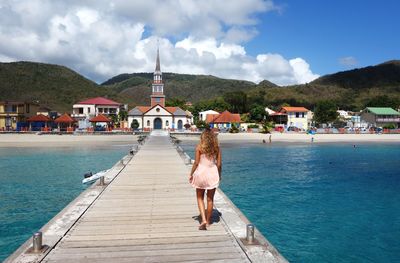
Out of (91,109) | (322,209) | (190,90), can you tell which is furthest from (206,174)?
(190,90)

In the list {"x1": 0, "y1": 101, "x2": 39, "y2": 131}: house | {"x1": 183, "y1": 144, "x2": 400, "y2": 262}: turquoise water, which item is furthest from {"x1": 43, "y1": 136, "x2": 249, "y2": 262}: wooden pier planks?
{"x1": 0, "y1": 101, "x2": 39, "y2": 131}: house

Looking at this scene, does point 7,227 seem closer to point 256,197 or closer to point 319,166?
point 256,197

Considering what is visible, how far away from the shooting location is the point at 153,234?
6.72 meters

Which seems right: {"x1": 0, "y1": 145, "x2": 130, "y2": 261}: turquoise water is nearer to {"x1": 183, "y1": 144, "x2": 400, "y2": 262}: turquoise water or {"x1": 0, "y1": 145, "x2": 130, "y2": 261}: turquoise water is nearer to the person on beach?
the person on beach

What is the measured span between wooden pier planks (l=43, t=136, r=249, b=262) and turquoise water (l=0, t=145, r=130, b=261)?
2973 mm

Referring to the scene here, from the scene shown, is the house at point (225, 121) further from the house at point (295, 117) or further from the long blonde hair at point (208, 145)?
the long blonde hair at point (208, 145)

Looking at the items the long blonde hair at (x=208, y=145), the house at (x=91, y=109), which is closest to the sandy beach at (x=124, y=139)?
the house at (x=91, y=109)

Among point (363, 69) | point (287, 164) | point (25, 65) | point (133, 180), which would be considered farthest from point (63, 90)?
point (363, 69)

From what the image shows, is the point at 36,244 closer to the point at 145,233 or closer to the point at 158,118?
the point at 145,233

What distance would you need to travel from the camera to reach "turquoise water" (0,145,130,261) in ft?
36.0

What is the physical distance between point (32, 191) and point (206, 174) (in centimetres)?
1277

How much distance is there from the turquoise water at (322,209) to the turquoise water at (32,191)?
746 centimetres

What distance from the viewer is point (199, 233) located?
6.75 m

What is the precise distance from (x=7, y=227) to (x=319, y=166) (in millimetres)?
22571
